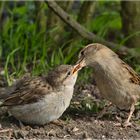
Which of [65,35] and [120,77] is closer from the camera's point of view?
[120,77]

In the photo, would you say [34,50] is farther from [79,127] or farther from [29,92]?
[79,127]

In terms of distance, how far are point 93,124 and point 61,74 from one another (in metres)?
0.73

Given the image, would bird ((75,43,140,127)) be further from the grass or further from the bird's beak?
the grass

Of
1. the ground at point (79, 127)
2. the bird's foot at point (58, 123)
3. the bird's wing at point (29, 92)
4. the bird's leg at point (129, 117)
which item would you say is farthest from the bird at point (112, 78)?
the bird's foot at point (58, 123)

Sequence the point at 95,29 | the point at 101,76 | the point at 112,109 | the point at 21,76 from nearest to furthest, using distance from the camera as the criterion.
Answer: the point at 101,76 → the point at 112,109 → the point at 21,76 → the point at 95,29

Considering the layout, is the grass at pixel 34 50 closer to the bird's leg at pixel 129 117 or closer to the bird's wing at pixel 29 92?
the bird's wing at pixel 29 92

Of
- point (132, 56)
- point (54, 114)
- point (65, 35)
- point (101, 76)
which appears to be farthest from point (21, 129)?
point (65, 35)

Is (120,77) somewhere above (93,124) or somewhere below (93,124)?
above

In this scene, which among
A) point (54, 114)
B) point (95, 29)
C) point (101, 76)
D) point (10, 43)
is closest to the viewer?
point (54, 114)

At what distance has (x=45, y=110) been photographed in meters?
6.92

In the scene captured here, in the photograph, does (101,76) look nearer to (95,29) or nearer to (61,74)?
(61,74)

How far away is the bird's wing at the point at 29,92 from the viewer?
705cm

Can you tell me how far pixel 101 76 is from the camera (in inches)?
291

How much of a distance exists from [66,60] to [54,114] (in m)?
2.28
